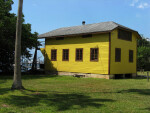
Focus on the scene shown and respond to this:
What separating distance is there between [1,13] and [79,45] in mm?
8367

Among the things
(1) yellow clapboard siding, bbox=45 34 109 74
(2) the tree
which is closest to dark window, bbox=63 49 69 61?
(1) yellow clapboard siding, bbox=45 34 109 74

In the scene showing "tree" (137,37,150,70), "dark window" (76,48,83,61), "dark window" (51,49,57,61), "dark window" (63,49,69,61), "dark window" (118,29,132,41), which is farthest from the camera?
"tree" (137,37,150,70)

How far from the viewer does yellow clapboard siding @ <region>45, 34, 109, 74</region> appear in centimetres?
1853

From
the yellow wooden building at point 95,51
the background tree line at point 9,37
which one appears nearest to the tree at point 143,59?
the yellow wooden building at point 95,51

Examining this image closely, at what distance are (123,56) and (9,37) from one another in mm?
12292

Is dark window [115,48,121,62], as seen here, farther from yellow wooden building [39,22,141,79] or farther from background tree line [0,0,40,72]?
background tree line [0,0,40,72]

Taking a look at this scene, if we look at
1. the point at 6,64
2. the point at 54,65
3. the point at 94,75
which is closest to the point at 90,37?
the point at 94,75

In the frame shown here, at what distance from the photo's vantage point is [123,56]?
66.1 ft

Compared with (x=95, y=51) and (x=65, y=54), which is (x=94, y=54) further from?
(x=65, y=54)

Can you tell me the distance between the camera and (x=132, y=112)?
6.19 metres

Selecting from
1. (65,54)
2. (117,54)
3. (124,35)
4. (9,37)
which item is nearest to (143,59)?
(124,35)

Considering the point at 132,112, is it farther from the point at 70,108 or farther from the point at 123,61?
the point at 123,61

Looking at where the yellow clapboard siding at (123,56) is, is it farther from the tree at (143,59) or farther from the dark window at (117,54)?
the tree at (143,59)

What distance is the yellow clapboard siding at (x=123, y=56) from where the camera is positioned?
18578mm
